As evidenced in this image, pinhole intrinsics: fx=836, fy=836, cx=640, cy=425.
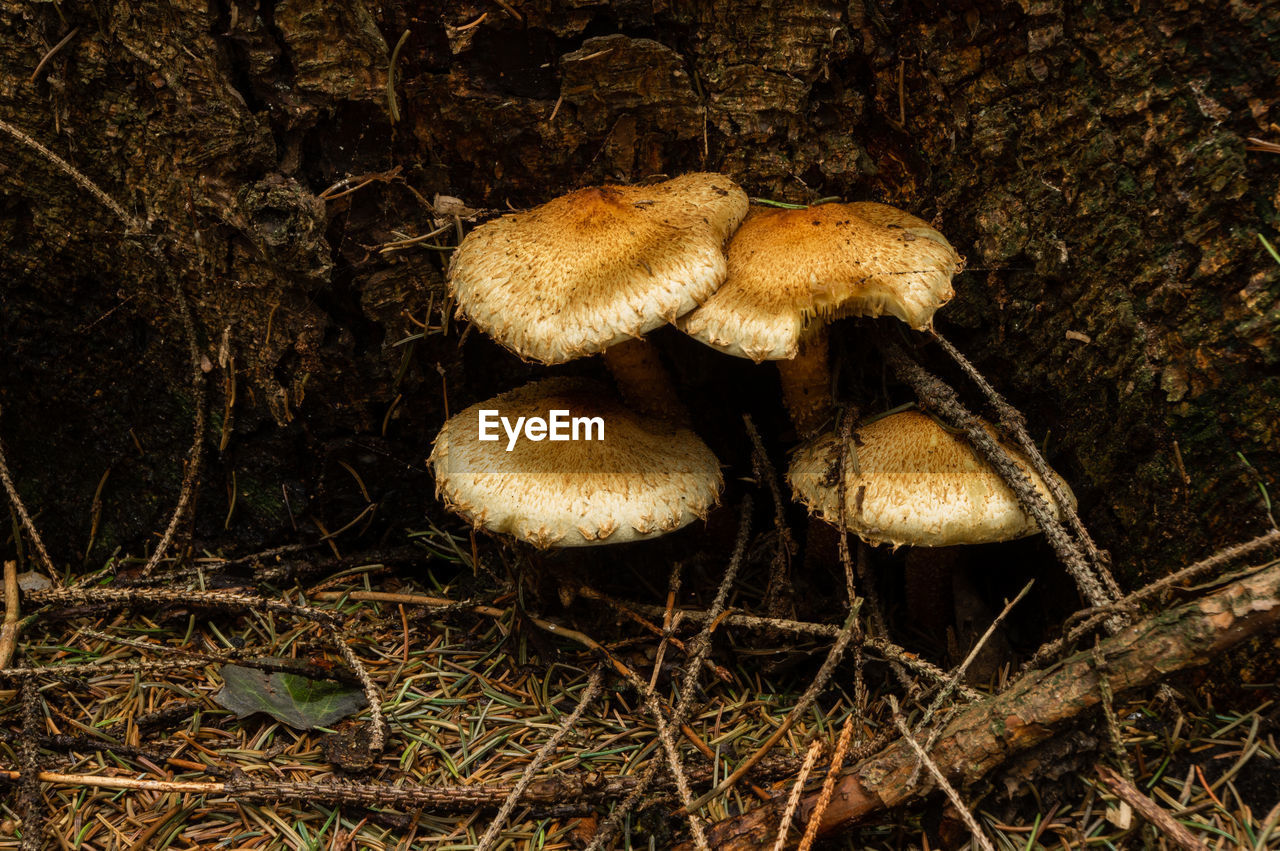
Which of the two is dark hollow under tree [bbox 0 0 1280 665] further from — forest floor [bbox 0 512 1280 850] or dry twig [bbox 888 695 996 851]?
dry twig [bbox 888 695 996 851]

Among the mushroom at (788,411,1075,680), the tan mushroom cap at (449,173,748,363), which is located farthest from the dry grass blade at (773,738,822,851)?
the tan mushroom cap at (449,173,748,363)

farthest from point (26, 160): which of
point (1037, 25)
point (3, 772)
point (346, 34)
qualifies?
point (1037, 25)

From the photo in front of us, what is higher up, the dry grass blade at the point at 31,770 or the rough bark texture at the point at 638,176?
the rough bark texture at the point at 638,176

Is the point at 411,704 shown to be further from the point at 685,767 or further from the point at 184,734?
the point at 685,767

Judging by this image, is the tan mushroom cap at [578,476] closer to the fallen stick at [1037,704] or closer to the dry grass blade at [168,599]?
the dry grass blade at [168,599]

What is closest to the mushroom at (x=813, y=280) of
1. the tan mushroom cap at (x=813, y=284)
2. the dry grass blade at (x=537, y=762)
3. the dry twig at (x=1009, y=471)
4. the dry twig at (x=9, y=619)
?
the tan mushroom cap at (x=813, y=284)

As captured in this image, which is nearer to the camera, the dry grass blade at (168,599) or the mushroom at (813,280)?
the mushroom at (813,280)
